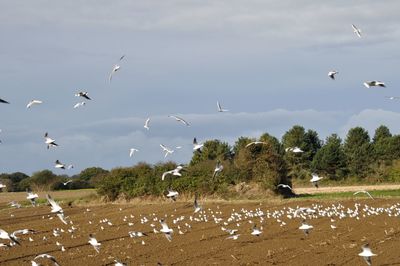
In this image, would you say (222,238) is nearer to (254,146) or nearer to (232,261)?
(232,261)

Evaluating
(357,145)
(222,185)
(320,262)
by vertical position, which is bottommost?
(320,262)

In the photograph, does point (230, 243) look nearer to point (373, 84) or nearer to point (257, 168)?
point (373, 84)

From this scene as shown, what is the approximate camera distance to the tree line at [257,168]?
51.7 m

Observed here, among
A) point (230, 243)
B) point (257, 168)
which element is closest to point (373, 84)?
point (230, 243)

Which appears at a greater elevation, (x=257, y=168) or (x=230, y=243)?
(x=257, y=168)

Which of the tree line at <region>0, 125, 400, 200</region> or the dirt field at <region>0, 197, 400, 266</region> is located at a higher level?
the tree line at <region>0, 125, 400, 200</region>

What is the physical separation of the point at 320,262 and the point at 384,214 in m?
15.8

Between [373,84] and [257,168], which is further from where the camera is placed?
[257,168]

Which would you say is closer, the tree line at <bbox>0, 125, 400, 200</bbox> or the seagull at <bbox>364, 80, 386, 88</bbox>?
the seagull at <bbox>364, 80, 386, 88</bbox>

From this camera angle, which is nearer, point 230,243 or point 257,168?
point 230,243

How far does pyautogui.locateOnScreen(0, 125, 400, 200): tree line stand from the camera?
2035 inches

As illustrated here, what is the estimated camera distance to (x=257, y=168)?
5094 cm

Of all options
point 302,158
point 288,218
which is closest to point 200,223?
point 288,218

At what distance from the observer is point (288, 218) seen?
3222 centimetres
